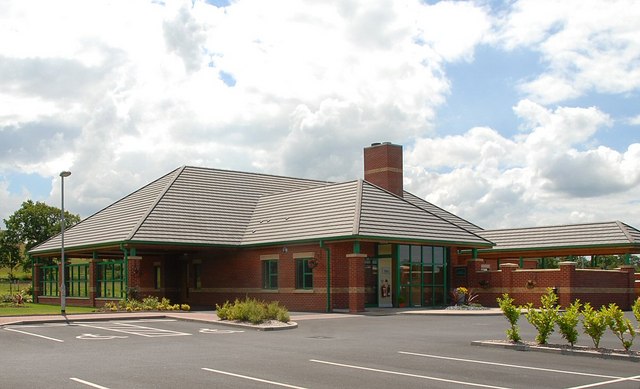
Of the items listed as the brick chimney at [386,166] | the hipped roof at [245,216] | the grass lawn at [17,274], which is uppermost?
the brick chimney at [386,166]

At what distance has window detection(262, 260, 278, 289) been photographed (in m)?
34.7

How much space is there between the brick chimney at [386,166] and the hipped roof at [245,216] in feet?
15.0

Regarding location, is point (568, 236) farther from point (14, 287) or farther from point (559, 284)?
point (14, 287)

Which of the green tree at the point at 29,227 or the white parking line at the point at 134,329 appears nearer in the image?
the white parking line at the point at 134,329

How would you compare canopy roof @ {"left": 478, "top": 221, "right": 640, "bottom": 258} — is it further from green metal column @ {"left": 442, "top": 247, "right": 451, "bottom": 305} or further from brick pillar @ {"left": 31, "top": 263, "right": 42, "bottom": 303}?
brick pillar @ {"left": 31, "top": 263, "right": 42, "bottom": 303}

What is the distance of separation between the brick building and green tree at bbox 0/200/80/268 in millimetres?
43232

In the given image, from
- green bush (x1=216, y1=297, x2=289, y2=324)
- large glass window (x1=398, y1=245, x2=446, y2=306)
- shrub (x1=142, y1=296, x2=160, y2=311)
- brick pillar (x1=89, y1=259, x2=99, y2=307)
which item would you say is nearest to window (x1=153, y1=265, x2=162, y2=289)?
brick pillar (x1=89, y1=259, x2=99, y2=307)

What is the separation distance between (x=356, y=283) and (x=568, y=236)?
16585 mm

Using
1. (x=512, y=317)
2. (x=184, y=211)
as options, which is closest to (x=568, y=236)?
(x=184, y=211)

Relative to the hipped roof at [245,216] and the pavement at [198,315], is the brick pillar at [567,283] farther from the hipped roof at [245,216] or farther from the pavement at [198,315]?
the hipped roof at [245,216]

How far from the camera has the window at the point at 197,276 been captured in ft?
128

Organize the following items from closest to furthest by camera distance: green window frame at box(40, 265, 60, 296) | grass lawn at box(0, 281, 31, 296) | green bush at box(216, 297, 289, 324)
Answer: green bush at box(216, 297, 289, 324) → green window frame at box(40, 265, 60, 296) → grass lawn at box(0, 281, 31, 296)

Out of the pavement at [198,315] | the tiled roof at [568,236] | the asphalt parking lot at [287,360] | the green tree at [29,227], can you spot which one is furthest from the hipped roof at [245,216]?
the green tree at [29,227]

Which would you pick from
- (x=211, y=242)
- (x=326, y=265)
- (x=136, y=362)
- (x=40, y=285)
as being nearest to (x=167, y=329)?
(x=136, y=362)
